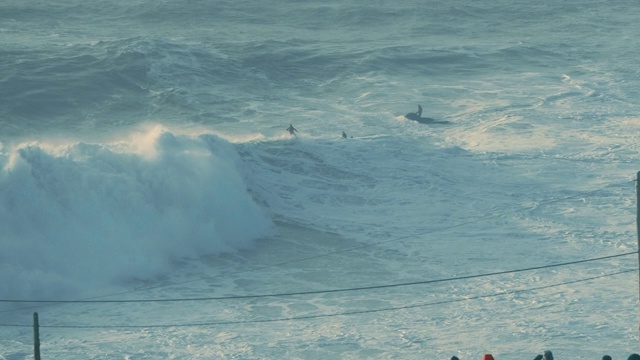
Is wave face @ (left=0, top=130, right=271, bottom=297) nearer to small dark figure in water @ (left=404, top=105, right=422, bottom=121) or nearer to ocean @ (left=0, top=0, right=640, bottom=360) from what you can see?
ocean @ (left=0, top=0, right=640, bottom=360)

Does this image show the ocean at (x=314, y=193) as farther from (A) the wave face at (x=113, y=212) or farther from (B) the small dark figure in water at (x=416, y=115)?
(B) the small dark figure in water at (x=416, y=115)

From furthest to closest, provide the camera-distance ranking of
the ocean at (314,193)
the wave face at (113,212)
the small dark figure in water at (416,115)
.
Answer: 1. the small dark figure in water at (416,115)
2. the wave face at (113,212)
3. the ocean at (314,193)

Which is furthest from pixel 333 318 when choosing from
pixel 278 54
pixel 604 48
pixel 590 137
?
pixel 604 48

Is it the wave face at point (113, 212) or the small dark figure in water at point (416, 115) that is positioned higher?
the small dark figure in water at point (416, 115)

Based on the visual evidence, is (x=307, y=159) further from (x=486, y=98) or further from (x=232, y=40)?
(x=232, y=40)

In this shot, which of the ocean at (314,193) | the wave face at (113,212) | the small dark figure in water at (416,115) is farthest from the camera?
the small dark figure in water at (416,115)

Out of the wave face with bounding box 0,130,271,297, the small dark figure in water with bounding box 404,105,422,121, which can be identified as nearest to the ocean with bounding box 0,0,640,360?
the wave face with bounding box 0,130,271,297

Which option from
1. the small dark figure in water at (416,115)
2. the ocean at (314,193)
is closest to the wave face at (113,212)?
the ocean at (314,193)

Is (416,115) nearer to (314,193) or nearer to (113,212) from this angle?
(314,193)
